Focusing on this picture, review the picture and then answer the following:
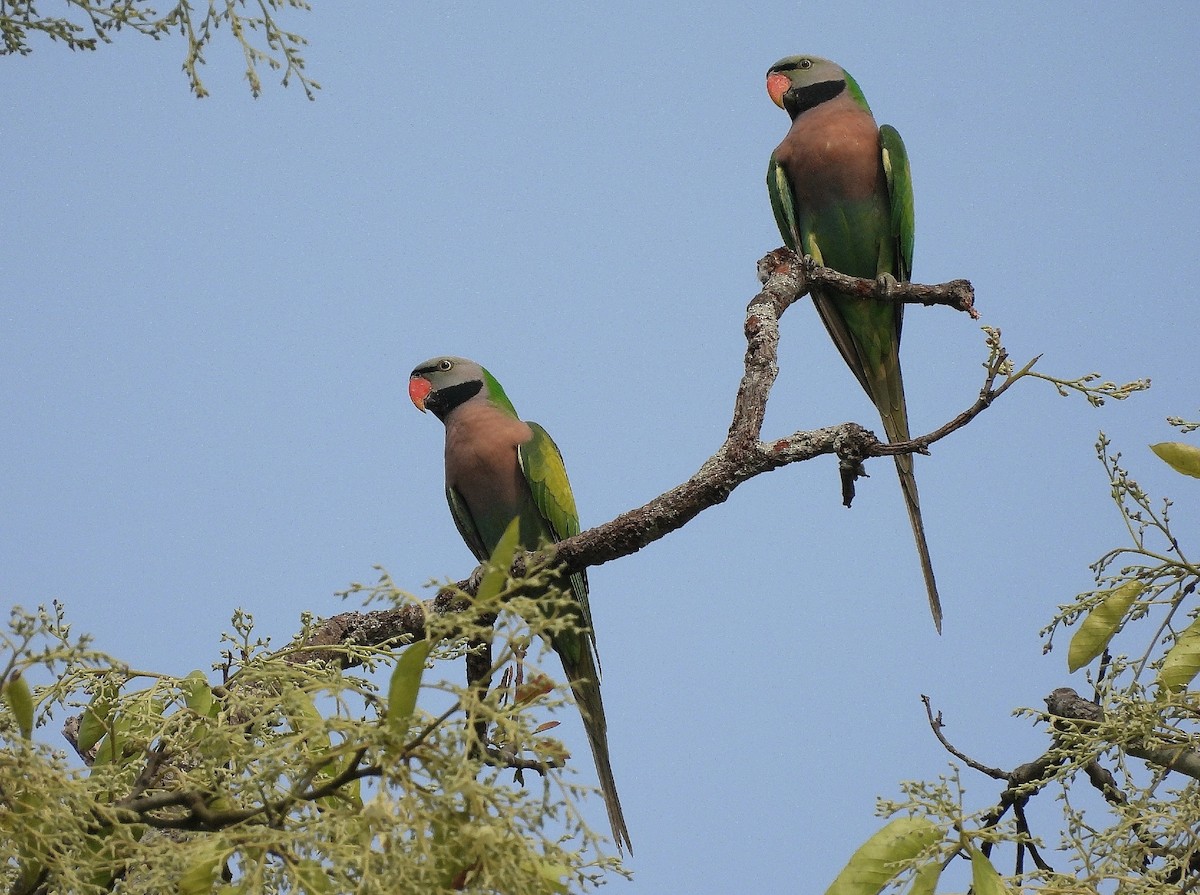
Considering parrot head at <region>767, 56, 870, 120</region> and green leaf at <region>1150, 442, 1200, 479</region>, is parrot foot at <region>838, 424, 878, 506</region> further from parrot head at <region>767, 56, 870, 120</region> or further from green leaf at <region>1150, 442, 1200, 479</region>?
parrot head at <region>767, 56, 870, 120</region>

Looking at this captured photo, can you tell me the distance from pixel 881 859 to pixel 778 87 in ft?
11.6

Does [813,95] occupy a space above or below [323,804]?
above

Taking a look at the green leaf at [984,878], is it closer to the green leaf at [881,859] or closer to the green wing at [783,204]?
the green leaf at [881,859]

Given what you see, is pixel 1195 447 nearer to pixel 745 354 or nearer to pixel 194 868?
pixel 745 354

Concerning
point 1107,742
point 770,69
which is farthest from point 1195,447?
point 770,69

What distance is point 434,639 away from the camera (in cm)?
126

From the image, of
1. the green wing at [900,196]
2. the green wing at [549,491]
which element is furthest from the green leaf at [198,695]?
the green wing at [900,196]

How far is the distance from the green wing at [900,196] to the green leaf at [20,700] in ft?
11.7

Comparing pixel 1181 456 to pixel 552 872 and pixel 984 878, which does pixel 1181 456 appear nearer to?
pixel 984 878

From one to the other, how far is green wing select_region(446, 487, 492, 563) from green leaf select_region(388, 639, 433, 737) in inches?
120

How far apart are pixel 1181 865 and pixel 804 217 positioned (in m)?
2.90

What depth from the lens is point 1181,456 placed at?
219 centimetres

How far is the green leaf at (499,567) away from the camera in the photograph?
3.89 ft

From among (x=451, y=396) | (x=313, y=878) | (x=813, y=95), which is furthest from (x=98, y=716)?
(x=813, y=95)
